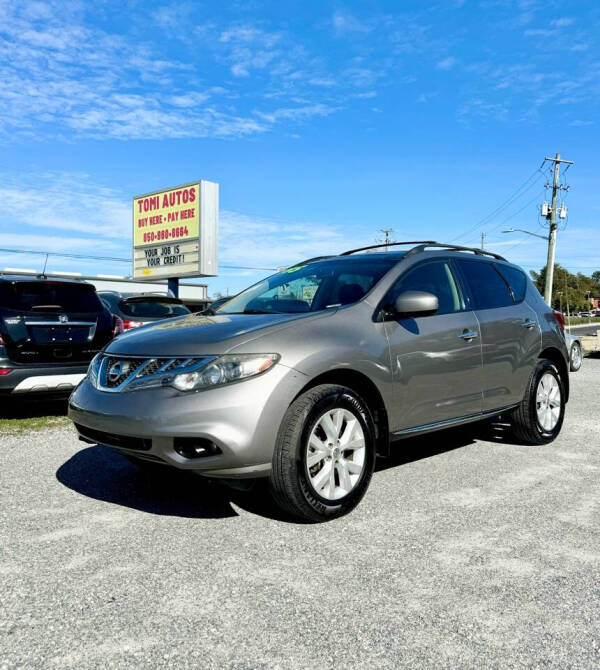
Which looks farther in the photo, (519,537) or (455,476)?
(455,476)

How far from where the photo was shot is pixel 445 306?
4688mm

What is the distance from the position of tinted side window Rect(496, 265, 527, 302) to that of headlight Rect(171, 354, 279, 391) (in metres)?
3.00

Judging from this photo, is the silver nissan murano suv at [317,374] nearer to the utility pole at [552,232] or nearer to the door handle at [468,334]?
the door handle at [468,334]

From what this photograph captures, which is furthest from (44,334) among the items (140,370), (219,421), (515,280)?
(515,280)

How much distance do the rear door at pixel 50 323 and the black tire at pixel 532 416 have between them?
4.27 metres

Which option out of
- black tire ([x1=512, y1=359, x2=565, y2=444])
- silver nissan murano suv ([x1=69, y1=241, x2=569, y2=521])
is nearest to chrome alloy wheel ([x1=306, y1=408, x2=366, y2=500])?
silver nissan murano suv ([x1=69, y1=241, x2=569, y2=521])

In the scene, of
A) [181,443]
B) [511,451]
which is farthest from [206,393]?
[511,451]

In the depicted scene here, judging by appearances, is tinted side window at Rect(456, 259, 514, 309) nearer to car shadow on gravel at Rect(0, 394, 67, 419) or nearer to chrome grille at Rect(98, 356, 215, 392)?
chrome grille at Rect(98, 356, 215, 392)

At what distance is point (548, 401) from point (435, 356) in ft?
6.39

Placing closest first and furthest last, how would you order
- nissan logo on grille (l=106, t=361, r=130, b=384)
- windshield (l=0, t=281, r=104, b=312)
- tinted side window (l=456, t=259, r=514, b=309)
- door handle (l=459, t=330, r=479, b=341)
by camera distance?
nissan logo on grille (l=106, t=361, r=130, b=384), door handle (l=459, t=330, r=479, b=341), tinted side window (l=456, t=259, r=514, b=309), windshield (l=0, t=281, r=104, b=312)

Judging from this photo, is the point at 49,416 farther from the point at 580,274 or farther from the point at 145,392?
the point at 580,274

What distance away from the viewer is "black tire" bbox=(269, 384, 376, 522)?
336 centimetres

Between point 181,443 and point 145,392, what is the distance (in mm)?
364

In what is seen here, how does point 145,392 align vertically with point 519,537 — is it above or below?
above
